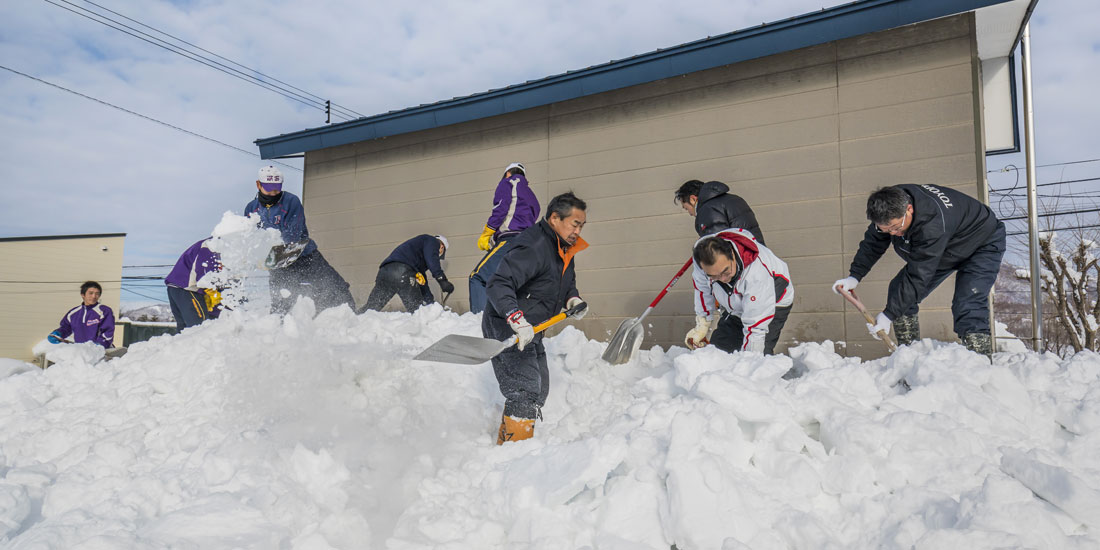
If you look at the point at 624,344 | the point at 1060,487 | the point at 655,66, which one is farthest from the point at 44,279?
the point at 1060,487

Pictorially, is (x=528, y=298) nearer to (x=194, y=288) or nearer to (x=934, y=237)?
(x=934, y=237)

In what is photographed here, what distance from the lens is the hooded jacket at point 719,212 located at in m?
4.14

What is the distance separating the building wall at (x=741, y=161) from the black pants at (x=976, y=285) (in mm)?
877

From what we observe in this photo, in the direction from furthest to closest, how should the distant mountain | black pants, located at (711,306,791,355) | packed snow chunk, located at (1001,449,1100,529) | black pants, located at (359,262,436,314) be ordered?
the distant mountain, black pants, located at (359,262,436,314), black pants, located at (711,306,791,355), packed snow chunk, located at (1001,449,1100,529)

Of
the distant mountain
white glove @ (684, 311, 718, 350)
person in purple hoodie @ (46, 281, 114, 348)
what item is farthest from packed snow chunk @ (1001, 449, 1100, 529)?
the distant mountain

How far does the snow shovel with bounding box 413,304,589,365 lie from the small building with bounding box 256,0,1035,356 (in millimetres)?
2659

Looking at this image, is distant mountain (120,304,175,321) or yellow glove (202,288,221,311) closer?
yellow glove (202,288,221,311)

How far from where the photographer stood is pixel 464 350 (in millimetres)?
3055

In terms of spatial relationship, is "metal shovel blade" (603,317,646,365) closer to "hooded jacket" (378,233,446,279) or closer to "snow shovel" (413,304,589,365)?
"snow shovel" (413,304,589,365)

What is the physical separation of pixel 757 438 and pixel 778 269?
1.63 metres

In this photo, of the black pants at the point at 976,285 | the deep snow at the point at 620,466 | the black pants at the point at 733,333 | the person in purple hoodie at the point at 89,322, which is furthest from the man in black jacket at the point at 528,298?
the person in purple hoodie at the point at 89,322

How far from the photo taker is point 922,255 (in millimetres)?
3391

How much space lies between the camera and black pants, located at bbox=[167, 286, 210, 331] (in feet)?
16.3

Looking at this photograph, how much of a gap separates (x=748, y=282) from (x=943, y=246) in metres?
1.09
